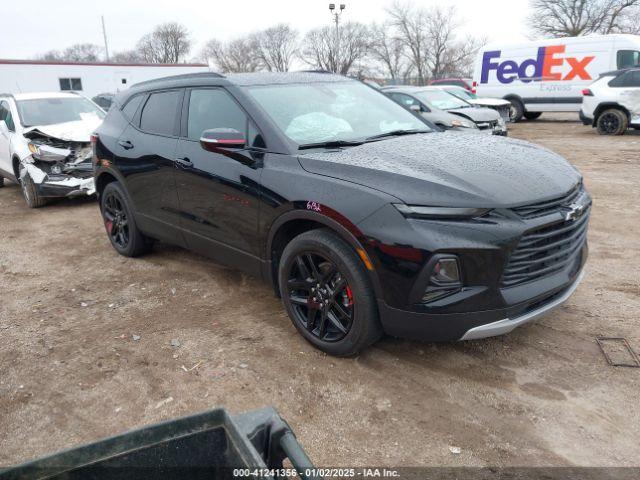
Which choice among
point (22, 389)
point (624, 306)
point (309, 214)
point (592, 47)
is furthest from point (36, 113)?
point (592, 47)

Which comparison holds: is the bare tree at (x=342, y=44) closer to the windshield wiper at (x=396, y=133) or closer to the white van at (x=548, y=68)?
the white van at (x=548, y=68)

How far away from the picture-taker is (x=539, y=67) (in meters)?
17.6

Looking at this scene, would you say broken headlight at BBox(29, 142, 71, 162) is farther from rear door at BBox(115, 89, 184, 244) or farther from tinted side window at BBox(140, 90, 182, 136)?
tinted side window at BBox(140, 90, 182, 136)

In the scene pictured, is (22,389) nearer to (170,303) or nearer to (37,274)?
(170,303)

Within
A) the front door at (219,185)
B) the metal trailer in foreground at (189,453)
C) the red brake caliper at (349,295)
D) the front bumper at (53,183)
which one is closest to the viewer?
the metal trailer in foreground at (189,453)

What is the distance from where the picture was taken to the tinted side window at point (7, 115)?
8.29m

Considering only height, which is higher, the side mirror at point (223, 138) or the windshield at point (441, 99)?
the side mirror at point (223, 138)

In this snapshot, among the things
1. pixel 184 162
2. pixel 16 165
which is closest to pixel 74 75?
pixel 16 165

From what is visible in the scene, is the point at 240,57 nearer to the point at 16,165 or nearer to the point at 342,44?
the point at 342,44

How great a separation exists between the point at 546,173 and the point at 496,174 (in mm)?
379

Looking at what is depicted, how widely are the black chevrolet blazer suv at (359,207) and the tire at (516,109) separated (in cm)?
1609

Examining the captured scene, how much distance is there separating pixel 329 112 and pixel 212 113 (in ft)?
3.01

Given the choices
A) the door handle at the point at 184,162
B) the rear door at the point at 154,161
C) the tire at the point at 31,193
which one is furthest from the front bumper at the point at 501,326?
the tire at the point at 31,193

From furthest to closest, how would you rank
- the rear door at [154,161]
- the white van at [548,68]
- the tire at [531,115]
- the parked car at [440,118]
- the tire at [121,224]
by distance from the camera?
the tire at [531,115]
the white van at [548,68]
the parked car at [440,118]
the tire at [121,224]
the rear door at [154,161]
